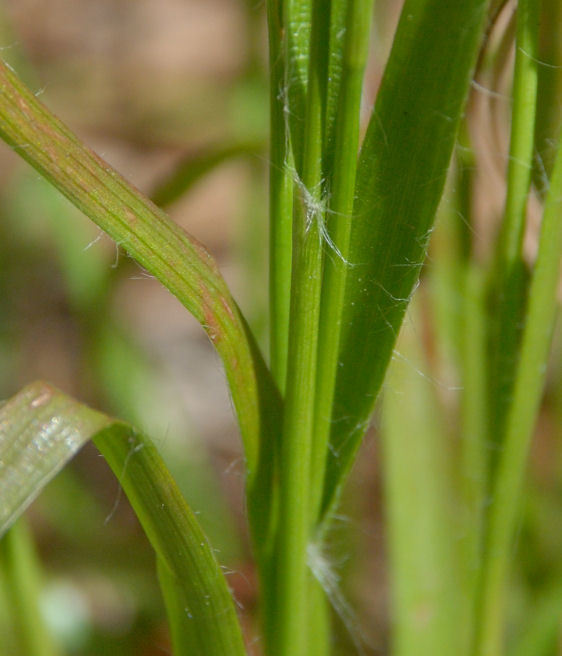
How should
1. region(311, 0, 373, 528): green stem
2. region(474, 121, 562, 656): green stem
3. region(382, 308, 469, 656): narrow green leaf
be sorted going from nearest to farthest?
region(311, 0, 373, 528): green stem
region(474, 121, 562, 656): green stem
region(382, 308, 469, 656): narrow green leaf

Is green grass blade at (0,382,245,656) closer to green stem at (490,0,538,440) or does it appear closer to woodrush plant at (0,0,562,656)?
woodrush plant at (0,0,562,656)

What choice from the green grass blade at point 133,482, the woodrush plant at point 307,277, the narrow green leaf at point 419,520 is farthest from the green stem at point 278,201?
A: the narrow green leaf at point 419,520

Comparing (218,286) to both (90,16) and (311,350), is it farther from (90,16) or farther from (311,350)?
(90,16)

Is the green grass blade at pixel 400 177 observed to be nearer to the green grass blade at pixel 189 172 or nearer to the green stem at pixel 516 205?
the green stem at pixel 516 205

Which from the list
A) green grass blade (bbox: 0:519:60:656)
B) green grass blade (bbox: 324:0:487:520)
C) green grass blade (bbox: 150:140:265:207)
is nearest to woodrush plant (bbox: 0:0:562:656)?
green grass blade (bbox: 324:0:487:520)

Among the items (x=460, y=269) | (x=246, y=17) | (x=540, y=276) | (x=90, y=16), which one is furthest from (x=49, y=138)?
(x=90, y=16)

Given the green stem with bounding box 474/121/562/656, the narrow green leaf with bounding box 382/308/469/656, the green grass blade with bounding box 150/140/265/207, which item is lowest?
the narrow green leaf with bounding box 382/308/469/656

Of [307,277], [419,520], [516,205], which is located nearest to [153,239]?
[307,277]
